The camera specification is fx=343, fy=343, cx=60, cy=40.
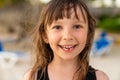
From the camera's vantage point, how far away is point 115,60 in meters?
8.38

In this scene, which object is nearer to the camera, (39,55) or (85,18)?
(85,18)

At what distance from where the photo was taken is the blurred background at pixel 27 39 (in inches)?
266

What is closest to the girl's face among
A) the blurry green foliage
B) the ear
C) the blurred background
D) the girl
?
the girl

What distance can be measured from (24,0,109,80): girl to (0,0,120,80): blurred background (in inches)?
12.9

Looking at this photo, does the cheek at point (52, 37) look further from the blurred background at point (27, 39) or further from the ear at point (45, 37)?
the blurred background at point (27, 39)

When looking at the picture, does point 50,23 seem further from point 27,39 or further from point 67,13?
point 27,39

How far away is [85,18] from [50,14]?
19 centimetres

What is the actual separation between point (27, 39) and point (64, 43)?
29.8 ft

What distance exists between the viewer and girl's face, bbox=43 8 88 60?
1.78 metres

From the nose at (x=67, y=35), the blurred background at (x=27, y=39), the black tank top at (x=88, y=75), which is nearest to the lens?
the nose at (x=67, y=35)

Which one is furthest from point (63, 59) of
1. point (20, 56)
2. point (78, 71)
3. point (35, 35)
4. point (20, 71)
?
point (20, 56)

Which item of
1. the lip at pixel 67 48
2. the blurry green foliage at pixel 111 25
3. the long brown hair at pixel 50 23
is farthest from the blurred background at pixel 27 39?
the lip at pixel 67 48

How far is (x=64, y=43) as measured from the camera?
5.87 feet

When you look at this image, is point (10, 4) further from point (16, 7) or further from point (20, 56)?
point (20, 56)
